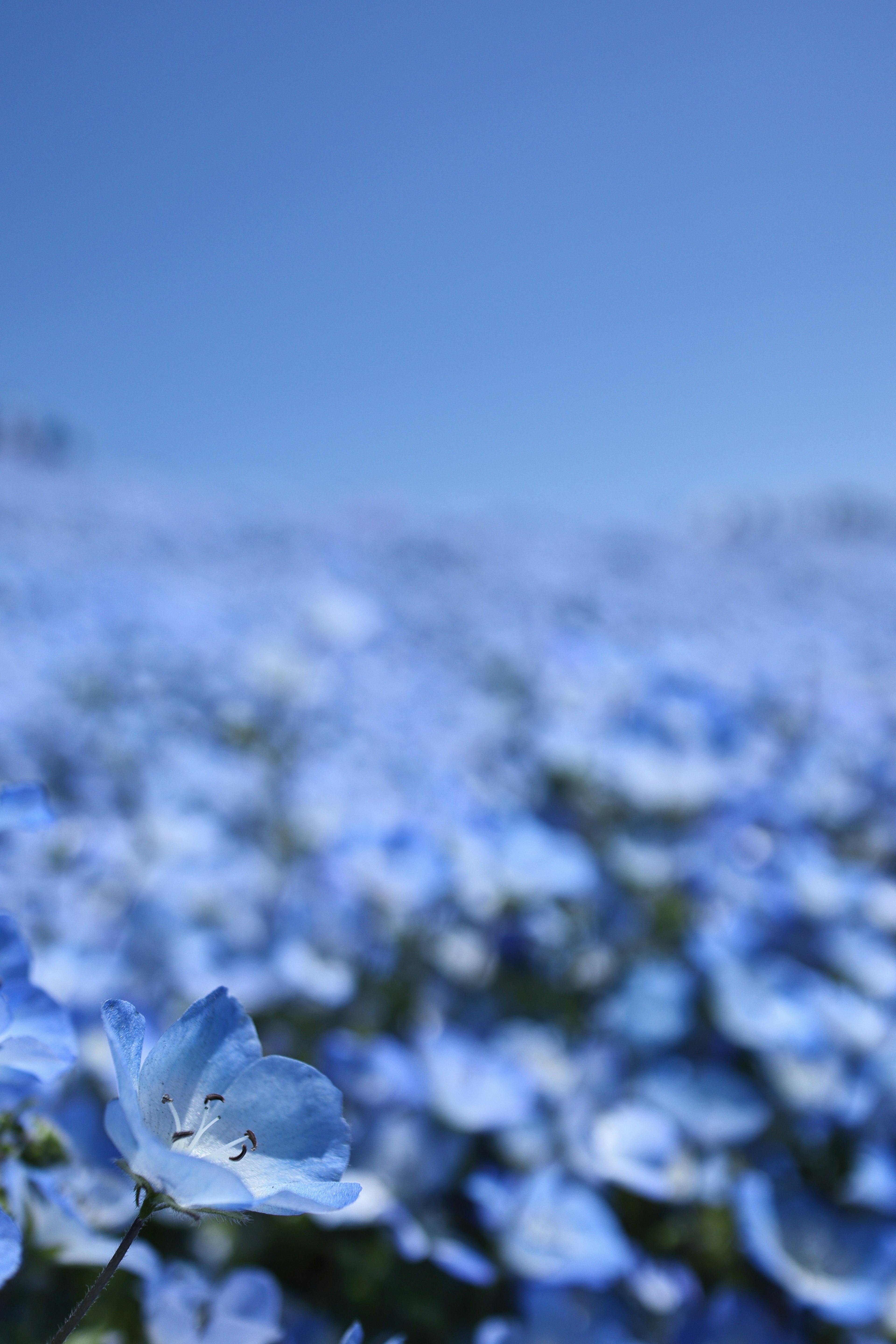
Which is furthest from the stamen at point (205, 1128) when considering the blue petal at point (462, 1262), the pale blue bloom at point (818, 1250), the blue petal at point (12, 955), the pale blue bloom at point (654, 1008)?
the pale blue bloom at point (654, 1008)

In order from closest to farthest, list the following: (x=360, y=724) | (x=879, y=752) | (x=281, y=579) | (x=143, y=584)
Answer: (x=879, y=752), (x=360, y=724), (x=143, y=584), (x=281, y=579)

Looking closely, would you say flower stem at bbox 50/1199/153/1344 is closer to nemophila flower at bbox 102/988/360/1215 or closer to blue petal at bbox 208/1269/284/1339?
nemophila flower at bbox 102/988/360/1215

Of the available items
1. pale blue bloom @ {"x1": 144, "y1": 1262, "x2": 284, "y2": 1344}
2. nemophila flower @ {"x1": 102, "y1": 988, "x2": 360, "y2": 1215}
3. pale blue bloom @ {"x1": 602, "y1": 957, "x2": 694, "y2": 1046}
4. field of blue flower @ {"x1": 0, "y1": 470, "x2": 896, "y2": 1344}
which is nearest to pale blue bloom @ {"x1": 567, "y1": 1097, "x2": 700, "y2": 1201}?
field of blue flower @ {"x1": 0, "y1": 470, "x2": 896, "y2": 1344}

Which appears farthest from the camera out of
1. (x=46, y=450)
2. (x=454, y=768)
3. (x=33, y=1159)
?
(x=46, y=450)

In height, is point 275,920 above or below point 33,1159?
below

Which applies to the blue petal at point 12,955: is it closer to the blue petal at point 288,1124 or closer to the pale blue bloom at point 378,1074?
the blue petal at point 288,1124

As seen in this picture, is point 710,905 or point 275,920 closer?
point 275,920

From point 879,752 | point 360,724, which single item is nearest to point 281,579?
point 360,724

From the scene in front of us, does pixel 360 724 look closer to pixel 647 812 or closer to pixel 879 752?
pixel 647 812
